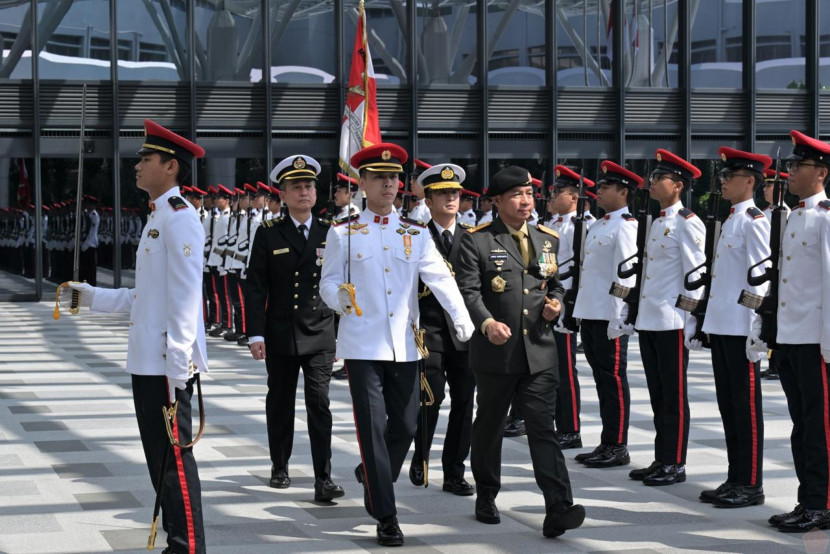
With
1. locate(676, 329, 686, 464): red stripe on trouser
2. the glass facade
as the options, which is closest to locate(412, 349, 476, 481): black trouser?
locate(676, 329, 686, 464): red stripe on trouser

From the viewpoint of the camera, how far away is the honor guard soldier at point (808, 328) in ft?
20.2

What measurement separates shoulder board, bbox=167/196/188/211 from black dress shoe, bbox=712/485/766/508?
3319 mm

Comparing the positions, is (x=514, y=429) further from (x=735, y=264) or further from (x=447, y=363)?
(x=735, y=264)

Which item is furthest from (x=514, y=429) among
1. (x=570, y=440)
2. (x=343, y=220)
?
(x=343, y=220)

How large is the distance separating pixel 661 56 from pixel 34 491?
19.9 metres

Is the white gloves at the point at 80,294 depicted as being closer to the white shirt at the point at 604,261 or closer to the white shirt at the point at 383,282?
the white shirt at the point at 383,282

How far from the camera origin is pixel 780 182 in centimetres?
694

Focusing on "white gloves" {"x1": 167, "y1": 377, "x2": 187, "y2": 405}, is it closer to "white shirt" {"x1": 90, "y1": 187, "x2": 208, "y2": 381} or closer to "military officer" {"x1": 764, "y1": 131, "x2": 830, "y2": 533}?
"white shirt" {"x1": 90, "y1": 187, "x2": 208, "y2": 381}

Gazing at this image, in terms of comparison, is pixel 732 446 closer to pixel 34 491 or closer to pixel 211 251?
pixel 34 491

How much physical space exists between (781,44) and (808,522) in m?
20.8

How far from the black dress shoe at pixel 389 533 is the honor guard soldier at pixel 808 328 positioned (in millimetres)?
1891

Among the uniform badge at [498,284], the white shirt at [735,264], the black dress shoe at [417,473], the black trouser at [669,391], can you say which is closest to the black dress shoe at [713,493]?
the black trouser at [669,391]

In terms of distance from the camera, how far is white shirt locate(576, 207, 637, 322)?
8312 mm

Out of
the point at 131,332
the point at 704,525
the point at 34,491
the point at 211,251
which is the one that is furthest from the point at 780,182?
the point at 211,251
